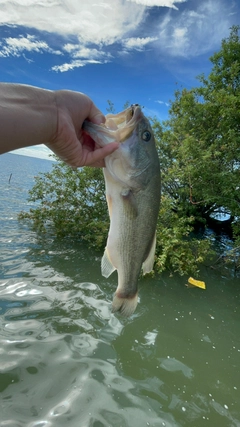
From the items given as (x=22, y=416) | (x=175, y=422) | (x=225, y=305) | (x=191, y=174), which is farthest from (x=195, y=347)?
(x=191, y=174)

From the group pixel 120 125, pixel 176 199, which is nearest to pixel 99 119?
pixel 120 125

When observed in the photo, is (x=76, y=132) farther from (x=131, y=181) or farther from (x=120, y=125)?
(x=131, y=181)

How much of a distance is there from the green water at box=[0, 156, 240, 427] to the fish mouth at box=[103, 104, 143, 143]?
3.38m

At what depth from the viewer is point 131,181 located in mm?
2434

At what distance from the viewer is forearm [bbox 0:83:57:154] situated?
6.11 ft

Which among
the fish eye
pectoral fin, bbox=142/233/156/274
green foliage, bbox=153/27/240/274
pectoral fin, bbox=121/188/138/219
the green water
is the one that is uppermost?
green foliage, bbox=153/27/240/274

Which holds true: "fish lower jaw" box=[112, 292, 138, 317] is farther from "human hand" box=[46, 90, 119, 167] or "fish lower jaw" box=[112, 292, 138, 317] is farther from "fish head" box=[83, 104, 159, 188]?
"human hand" box=[46, 90, 119, 167]

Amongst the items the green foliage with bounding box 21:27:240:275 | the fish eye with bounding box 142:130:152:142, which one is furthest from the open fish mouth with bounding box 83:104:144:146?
the green foliage with bounding box 21:27:240:275

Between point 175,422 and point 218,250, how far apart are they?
1208 cm

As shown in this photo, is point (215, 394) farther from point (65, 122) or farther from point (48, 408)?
point (65, 122)

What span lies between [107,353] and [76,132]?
3.68 metres

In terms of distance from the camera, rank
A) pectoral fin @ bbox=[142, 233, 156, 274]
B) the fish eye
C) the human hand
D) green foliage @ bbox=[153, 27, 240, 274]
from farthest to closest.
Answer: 1. green foliage @ bbox=[153, 27, 240, 274]
2. pectoral fin @ bbox=[142, 233, 156, 274]
3. the fish eye
4. the human hand

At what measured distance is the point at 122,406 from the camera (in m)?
3.51

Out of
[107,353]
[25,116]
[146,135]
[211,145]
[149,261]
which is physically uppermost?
[211,145]
